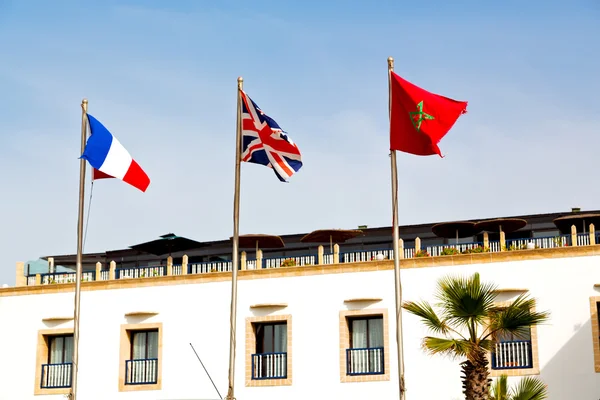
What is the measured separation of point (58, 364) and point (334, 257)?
37.7 ft

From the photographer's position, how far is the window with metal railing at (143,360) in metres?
37.5

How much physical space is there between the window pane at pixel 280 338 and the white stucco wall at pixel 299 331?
0.67 m

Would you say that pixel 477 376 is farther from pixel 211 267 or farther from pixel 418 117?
pixel 211 267

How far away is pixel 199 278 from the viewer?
1473 inches

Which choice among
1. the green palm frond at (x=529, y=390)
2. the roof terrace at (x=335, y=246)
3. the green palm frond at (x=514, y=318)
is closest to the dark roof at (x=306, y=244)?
the roof terrace at (x=335, y=246)

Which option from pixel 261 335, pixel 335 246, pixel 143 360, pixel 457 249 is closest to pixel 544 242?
pixel 457 249

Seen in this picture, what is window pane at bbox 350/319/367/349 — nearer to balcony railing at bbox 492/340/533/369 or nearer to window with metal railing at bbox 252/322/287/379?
window with metal railing at bbox 252/322/287/379

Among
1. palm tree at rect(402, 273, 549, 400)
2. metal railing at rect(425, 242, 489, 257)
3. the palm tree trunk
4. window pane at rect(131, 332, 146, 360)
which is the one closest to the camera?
palm tree at rect(402, 273, 549, 400)

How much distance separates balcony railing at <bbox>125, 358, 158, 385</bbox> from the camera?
3741 cm

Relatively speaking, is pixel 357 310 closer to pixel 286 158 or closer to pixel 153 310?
pixel 153 310

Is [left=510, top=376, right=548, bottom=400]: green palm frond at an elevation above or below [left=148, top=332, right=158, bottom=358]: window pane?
below

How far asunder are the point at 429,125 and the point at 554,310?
456 inches

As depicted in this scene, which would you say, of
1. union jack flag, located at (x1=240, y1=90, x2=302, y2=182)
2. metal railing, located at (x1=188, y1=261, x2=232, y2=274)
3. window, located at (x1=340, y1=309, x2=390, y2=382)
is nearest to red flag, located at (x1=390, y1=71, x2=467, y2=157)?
union jack flag, located at (x1=240, y1=90, x2=302, y2=182)

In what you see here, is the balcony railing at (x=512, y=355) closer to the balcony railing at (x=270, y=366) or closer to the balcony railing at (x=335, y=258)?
the balcony railing at (x=335, y=258)
